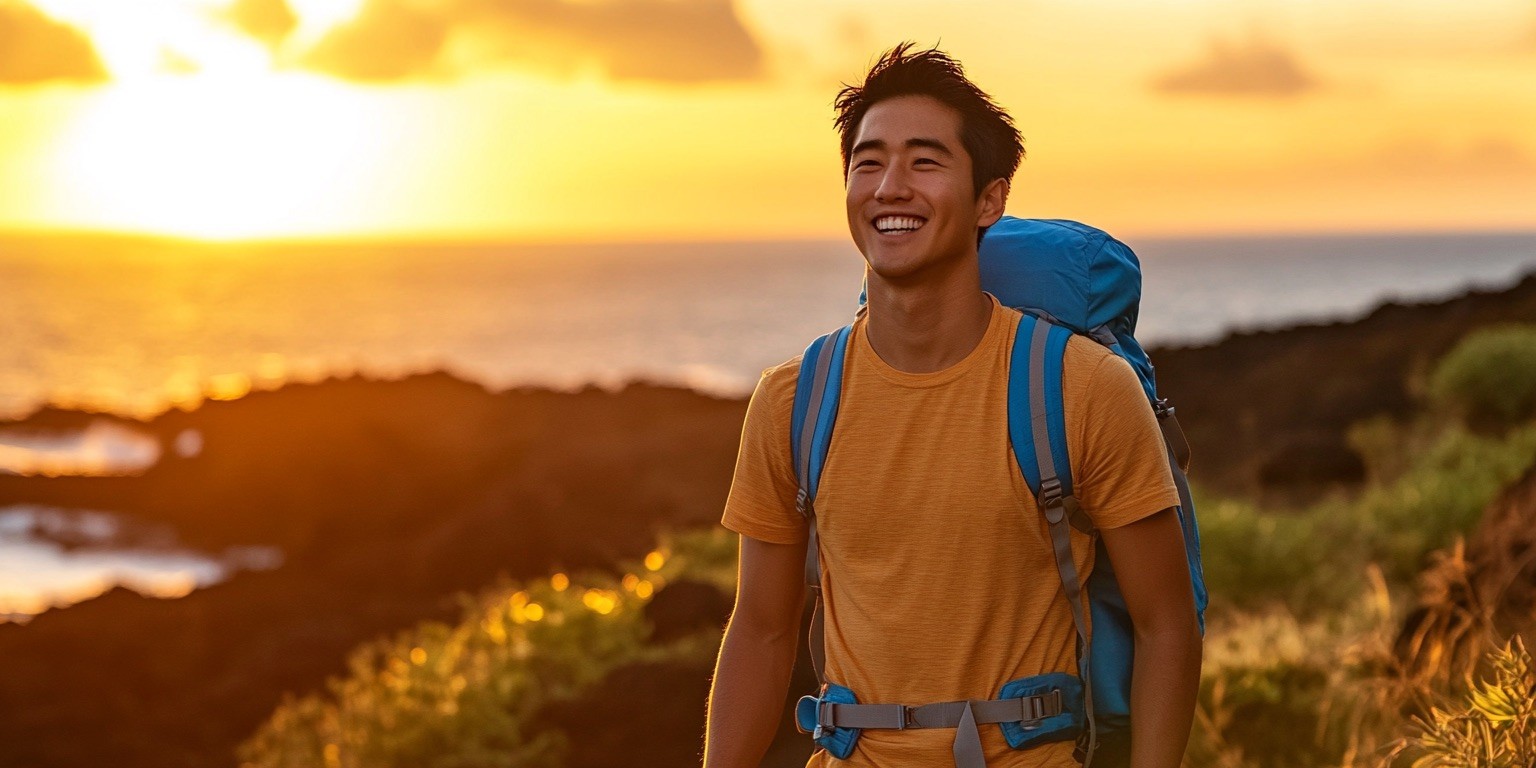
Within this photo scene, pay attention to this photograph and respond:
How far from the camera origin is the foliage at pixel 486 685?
8203 mm

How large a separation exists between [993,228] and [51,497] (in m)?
30.3

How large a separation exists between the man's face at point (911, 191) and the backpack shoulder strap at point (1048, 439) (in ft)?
0.82

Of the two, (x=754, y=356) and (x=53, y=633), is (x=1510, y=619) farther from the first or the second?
(x=754, y=356)

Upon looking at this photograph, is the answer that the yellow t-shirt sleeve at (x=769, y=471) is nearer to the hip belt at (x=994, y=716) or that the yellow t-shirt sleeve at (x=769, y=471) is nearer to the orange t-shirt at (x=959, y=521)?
the orange t-shirt at (x=959, y=521)

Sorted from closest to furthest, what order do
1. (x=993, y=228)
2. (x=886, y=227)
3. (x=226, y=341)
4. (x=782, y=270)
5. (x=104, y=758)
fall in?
(x=886, y=227)
(x=993, y=228)
(x=104, y=758)
(x=226, y=341)
(x=782, y=270)

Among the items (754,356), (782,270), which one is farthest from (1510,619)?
(782,270)

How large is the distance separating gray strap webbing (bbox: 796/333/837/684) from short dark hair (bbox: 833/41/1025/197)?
0.44 metres

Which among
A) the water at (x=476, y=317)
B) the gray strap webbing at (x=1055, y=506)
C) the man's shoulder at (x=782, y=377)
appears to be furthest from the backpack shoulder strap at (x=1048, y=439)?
the water at (x=476, y=317)

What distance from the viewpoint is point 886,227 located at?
2793mm

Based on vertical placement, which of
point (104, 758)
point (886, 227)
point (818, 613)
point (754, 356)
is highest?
point (754, 356)

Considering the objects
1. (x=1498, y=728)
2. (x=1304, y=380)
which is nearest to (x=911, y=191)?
(x=1498, y=728)

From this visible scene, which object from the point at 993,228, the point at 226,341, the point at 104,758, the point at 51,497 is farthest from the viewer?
the point at 226,341

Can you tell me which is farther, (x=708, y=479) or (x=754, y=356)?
(x=754, y=356)

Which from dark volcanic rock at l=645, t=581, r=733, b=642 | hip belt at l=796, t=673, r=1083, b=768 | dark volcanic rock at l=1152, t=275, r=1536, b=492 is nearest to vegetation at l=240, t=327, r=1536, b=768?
dark volcanic rock at l=645, t=581, r=733, b=642
